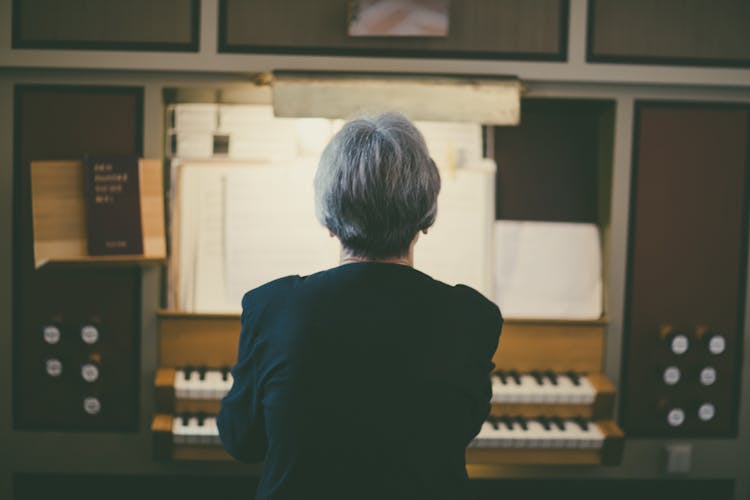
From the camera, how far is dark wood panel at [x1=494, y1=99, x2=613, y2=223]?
109 inches

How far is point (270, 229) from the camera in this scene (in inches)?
102

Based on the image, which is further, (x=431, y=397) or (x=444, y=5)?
(x=444, y=5)

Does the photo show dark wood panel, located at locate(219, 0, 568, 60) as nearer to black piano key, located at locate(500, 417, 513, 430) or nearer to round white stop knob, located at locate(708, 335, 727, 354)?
round white stop knob, located at locate(708, 335, 727, 354)

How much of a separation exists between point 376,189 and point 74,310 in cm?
173

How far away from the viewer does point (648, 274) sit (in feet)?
8.61

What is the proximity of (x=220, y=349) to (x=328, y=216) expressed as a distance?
4.63 feet

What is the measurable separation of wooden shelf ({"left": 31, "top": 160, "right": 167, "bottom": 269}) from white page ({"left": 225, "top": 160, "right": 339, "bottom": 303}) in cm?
26

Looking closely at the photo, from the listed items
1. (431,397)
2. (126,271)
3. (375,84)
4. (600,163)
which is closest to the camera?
(431,397)

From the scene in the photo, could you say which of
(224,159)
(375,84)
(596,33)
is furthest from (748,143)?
(224,159)

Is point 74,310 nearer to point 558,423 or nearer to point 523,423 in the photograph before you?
point 523,423

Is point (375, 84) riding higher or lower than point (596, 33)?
lower

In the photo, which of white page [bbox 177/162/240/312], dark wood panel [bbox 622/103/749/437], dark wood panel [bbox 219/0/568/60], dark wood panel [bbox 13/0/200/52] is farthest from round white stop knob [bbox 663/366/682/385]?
dark wood panel [bbox 13/0/200/52]

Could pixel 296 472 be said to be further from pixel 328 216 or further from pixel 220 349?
pixel 220 349

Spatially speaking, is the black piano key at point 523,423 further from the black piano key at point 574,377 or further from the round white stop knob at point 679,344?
the round white stop knob at point 679,344
